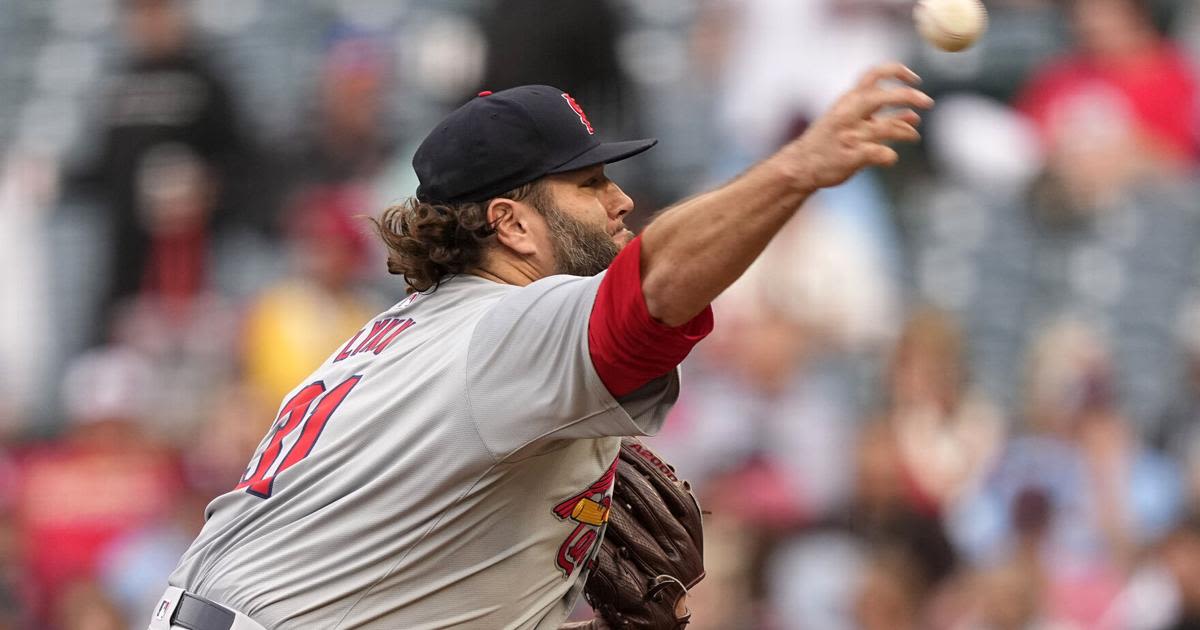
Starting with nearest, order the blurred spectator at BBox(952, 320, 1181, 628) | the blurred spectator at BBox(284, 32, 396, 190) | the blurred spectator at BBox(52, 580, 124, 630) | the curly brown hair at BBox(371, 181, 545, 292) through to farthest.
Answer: the curly brown hair at BBox(371, 181, 545, 292), the blurred spectator at BBox(952, 320, 1181, 628), the blurred spectator at BBox(52, 580, 124, 630), the blurred spectator at BBox(284, 32, 396, 190)

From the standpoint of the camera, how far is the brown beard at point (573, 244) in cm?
349

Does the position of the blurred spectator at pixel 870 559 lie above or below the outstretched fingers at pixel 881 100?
below

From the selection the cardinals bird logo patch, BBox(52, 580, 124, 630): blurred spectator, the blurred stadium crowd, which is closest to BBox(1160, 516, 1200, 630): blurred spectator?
the blurred stadium crowd

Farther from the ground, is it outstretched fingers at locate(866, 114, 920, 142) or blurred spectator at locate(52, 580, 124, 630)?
outstretched fingers at locate(866, 114, 920, 142)

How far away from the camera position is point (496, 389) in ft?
9.93

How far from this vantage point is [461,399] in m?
3.07

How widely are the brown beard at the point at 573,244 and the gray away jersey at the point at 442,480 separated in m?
0.20

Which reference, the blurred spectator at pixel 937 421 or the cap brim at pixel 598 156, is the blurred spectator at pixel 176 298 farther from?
the cap brim at pixel 598 156

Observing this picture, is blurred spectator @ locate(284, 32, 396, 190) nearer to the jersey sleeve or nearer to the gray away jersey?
the gray away jersey

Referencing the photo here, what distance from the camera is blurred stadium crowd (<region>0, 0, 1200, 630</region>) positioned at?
7.26 metres

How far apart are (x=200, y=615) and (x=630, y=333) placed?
115cm

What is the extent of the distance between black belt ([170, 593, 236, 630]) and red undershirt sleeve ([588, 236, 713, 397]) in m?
0.96

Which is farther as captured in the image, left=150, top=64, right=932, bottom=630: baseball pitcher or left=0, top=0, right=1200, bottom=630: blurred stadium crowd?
left=0, top=0, right=1200, bottom=630: blurred stadium crowd

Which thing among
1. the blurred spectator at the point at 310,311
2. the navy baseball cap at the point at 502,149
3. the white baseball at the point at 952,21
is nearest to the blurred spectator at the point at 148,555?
the blurred spectator at the point at 310,311
